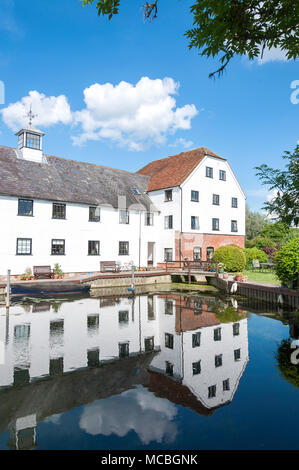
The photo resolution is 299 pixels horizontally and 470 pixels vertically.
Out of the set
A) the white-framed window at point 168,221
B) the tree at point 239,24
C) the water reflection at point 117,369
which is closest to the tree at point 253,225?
the white-framed window at point 168,221

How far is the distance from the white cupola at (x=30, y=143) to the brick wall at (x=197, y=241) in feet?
49.9

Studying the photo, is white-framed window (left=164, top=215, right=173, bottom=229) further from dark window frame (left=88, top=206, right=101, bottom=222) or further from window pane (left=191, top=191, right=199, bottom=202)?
dark window frame (left=88, top=206, right=101, bottom=222)

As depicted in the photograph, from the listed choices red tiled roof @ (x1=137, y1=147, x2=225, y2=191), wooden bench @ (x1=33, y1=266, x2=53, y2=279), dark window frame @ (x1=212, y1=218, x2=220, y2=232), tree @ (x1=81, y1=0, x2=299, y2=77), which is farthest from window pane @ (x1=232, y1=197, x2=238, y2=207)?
tree @ (x1=81, y1=0, x2=299, y2=77)

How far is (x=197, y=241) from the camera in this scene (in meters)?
32.1

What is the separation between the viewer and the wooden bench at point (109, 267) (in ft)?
Result: 90.6

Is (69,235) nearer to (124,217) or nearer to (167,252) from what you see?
(124,217)

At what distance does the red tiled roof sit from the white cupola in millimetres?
12516

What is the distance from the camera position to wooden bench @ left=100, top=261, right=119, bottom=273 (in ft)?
90.6

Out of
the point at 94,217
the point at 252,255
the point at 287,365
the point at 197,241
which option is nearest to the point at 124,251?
the point at 94,217

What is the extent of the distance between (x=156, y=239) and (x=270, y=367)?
82.5 ft

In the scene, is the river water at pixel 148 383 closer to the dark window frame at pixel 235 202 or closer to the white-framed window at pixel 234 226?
the white-framed window at pixel 234 226

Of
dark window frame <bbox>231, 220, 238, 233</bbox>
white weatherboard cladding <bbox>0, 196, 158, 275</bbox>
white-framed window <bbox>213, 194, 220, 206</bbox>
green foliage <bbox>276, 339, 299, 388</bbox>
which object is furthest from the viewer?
dark window frame <bbox>231, 220, 238, 233</bbox>

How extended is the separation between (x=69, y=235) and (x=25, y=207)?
4.22 metres

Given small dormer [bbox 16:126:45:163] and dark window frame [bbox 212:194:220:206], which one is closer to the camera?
small dormer [bbox 16:126:45:163]
